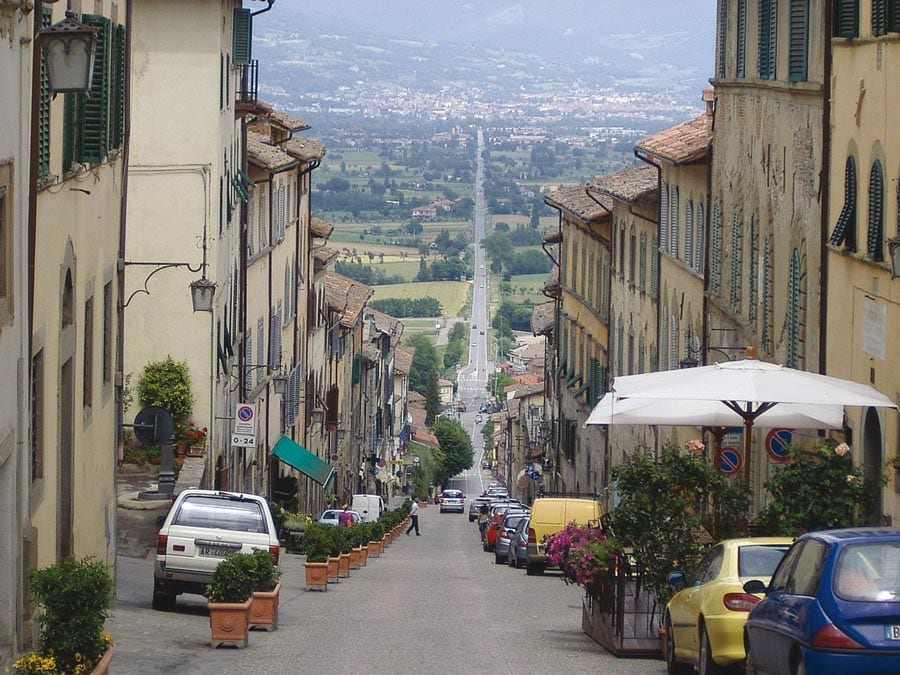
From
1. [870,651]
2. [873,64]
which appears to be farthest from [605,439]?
[870,651]

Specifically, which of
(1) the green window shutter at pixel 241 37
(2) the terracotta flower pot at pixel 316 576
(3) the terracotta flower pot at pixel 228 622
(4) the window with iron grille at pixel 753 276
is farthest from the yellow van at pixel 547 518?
(3) the terracotta flower pot at pixel 228 622

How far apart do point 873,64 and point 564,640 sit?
7.57 m

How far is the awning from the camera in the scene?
44031 millimetres

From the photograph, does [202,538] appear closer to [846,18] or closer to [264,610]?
[264,610]

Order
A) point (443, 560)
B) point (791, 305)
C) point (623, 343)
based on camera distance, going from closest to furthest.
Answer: point (791, 305), point (443, 560), point (623, 343)

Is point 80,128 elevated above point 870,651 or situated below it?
above

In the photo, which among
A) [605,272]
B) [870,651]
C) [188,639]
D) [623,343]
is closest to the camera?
[870,651]

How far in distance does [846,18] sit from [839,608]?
41.3 ft

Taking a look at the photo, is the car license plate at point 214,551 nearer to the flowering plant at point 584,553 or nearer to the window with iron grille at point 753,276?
the flowering plant at point 584,553

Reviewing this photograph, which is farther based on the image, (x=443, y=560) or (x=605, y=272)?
(x=605, y=272)

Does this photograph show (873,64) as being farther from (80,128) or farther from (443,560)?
(443,560)

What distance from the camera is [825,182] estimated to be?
898 inches

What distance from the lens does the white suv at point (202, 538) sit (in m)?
20.5

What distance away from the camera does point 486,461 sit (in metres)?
188
